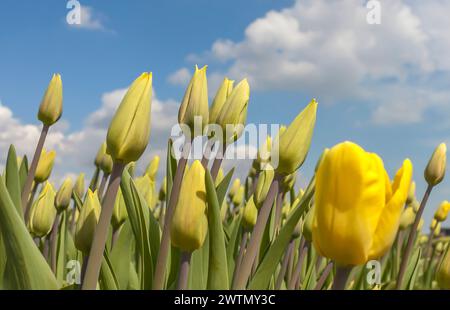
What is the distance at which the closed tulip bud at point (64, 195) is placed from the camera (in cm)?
226

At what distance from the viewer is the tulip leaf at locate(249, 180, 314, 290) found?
1141mm

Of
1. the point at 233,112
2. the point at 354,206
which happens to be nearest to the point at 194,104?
the point at 233,112

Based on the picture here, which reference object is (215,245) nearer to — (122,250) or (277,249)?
(277,249)

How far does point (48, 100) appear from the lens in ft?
6.31

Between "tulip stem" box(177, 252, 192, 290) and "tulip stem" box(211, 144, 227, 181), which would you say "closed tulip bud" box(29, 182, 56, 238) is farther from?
"tulip stem" box(177, 252, 192, 290)

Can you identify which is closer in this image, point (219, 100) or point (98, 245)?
point (98, 245)

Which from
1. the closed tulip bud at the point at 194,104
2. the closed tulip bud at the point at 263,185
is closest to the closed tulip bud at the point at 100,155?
the closed tulip bud at the point at 263,185

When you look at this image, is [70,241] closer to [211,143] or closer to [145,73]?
[211,143]

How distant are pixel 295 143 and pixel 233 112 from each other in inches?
7.3

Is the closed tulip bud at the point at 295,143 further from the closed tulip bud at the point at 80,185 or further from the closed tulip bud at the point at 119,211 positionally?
the closed tulip bud at the point at 80,185

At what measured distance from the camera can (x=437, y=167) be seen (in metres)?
2.06

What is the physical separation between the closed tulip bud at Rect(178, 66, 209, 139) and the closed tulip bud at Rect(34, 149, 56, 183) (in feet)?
3.98

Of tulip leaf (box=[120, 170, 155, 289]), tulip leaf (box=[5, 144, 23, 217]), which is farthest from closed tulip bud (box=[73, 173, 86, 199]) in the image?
tulip leaf (box=[120, 170, 155, 289])

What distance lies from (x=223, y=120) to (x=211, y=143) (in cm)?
7
